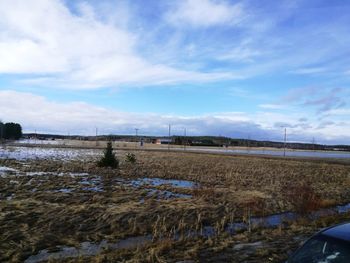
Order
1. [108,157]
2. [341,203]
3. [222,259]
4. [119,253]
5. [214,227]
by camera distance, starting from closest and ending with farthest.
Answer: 1. [222,259]
2. [119,253]
3. [214,227]
4. [341,203]
5. [108,157]

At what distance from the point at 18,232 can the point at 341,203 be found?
724 inches

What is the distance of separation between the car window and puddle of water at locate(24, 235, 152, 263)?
7.26m

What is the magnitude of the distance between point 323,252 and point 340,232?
0.37m

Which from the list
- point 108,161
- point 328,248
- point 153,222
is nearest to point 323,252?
point 328,248

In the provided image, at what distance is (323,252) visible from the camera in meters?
5.43

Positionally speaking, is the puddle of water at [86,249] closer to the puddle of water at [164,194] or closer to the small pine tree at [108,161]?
the puddle of water at [164,194]

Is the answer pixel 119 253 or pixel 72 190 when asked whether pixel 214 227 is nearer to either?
pixel 119 253

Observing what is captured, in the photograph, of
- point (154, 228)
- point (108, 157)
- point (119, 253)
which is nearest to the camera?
point (119, 253)

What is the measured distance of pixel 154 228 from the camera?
48.0 feet

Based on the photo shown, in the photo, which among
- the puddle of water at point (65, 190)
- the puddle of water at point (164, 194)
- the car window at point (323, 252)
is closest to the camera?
the car window at point (323, 252)

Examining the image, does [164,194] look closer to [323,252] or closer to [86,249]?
[86,249]

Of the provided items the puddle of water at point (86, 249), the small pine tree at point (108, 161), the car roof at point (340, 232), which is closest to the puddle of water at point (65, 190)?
the puddle of water at point (86, 249)

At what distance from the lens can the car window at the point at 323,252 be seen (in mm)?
5143

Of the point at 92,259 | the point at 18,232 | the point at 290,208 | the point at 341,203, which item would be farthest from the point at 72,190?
the point at 341,203
